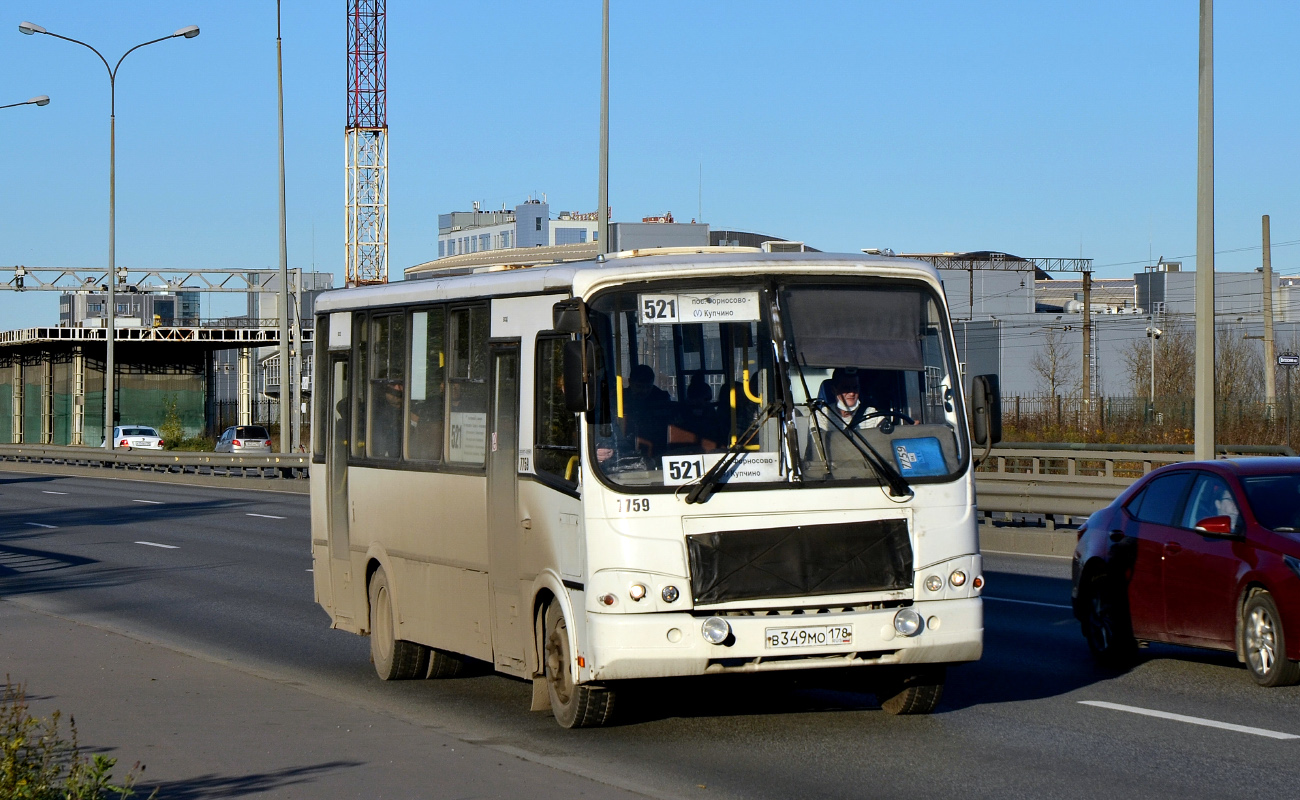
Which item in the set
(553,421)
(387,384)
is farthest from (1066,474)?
(553,421)

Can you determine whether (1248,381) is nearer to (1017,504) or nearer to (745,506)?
(1017,504)

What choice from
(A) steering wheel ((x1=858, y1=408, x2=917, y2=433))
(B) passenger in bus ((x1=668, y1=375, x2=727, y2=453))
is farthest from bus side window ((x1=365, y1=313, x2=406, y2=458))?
(A) steering wheel ((x1=858, y1=408, x2=917, y2=433))

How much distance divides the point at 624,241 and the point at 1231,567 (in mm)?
50265

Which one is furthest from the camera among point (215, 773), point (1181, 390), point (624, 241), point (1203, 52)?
point (1181, 390)

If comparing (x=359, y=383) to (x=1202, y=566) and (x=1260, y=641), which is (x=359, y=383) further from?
(x=1260, y=641)

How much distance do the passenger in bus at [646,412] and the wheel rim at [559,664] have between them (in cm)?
114

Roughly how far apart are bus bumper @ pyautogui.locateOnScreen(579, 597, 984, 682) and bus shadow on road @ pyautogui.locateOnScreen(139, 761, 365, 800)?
1.38 meters

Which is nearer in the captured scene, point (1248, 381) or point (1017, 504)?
point (1017, 504)

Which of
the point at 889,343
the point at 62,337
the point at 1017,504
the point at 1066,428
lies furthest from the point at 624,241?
Answer: the point at 889,343

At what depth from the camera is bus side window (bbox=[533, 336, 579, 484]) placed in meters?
8.98

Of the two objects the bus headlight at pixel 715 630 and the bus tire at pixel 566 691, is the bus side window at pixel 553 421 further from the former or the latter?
the bus headlight at pixel 715 630

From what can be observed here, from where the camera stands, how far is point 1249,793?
7.36 meters

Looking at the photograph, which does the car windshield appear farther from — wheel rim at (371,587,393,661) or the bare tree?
the bare tree

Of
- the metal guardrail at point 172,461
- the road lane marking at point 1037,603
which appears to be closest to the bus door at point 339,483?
the road lane marking at point 1037,603
